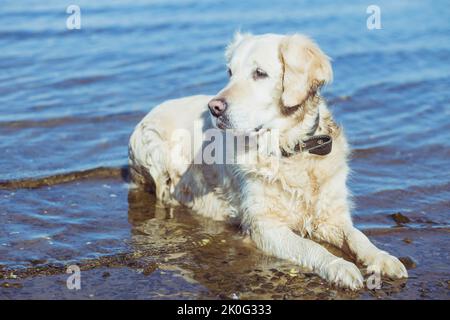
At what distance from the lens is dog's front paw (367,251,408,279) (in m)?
4.73

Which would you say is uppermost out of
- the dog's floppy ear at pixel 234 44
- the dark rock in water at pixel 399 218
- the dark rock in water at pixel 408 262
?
the dog's floppy ear at pixel 234 44

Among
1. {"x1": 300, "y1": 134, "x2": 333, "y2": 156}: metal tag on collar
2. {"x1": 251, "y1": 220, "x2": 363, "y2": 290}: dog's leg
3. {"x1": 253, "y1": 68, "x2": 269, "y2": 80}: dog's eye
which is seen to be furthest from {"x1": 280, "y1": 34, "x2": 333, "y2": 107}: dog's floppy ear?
{"x1": 251, "y1": 220, "x2": 363, "y2": 290}: dog's leg

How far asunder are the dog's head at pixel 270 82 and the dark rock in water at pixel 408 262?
4.26ft

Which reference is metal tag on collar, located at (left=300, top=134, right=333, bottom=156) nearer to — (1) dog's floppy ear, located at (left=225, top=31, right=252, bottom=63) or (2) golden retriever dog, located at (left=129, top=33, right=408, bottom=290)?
(2) golden retriever dog, located at (left=129, top=33, right=408, bottom=290)

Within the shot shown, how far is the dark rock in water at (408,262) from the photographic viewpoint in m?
4.98

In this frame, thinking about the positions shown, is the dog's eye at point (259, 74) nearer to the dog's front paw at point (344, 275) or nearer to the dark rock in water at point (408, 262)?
the dog's front paw at point (344, 275)

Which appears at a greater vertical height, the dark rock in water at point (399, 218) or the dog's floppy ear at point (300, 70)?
the dog's floppy ear at point (300, 70)

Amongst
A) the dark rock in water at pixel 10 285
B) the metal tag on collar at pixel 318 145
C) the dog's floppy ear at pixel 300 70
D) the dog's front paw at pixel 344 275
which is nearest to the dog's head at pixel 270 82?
the dog's floppy ear at pixel 300 70

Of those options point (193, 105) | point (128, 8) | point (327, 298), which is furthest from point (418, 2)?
point (327, 298)

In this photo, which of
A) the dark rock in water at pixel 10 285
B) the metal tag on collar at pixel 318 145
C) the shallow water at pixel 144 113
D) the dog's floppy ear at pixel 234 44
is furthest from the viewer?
the dog's floppy ear at pixel 234 44

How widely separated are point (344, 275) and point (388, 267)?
35 centimetres

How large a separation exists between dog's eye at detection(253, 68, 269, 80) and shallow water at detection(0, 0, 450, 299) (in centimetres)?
128

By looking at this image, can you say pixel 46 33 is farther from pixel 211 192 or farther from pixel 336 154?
pixel 336 154
